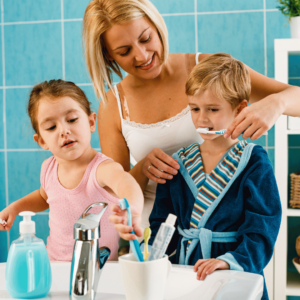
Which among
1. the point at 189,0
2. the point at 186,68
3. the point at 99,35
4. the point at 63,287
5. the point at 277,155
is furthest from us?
the point at 189,0

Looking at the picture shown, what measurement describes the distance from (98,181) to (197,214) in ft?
0.78

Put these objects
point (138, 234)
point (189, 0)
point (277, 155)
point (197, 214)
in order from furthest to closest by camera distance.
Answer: point (189, 0)
point (277, 155)
point (197, 214)
point (138, 234)

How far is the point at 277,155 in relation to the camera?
1554 millimetres

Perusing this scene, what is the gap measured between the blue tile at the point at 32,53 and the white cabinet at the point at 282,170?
114 cm

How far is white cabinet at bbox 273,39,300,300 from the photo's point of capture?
153 centimetres

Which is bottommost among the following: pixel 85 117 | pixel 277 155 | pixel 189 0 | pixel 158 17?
pixel 277 155

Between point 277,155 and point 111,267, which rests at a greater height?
point 277,155

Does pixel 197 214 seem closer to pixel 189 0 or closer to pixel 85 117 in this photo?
pixel 85 117

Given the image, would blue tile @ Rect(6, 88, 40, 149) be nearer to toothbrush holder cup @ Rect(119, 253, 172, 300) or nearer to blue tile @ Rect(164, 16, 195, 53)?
blue tile @ Rect(164, 16, 195, 53)

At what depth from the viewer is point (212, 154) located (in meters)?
0.84

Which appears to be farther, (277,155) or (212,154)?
(277,155)

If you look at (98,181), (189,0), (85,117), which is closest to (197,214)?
(98,181)

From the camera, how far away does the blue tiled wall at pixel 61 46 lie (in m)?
1.79

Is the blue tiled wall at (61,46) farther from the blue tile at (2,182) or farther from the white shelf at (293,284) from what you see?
the white shelf at (293,284)
